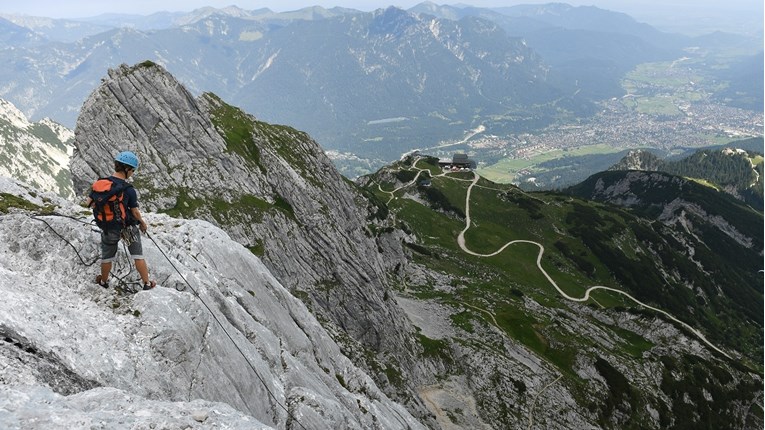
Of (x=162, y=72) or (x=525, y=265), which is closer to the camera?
(x=162, y=72)

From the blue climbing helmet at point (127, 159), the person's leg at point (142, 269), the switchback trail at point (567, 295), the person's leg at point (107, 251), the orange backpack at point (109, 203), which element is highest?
the blue climbing helmet at point (127, 159)

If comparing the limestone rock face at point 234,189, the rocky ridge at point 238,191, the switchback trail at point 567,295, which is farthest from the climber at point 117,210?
the switchback trail at point 567,295

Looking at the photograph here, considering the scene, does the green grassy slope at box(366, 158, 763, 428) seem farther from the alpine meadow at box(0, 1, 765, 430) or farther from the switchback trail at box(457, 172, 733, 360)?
the switchback trail at box(457, 172, 733, 360)

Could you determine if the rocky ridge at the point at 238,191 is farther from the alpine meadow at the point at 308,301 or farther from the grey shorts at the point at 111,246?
the grey shorts at the point at 111,246

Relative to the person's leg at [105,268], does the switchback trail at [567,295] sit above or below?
below

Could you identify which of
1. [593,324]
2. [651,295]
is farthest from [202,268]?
[651,295]

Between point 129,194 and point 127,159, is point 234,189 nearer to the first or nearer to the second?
point 129,194

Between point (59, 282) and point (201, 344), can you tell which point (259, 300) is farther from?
point (59, 282)
